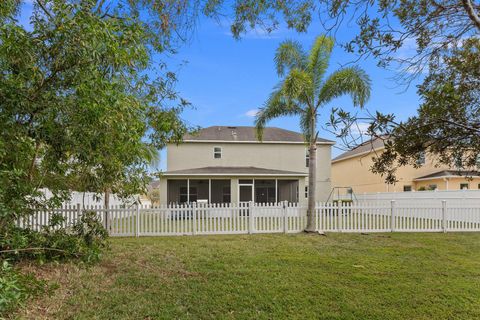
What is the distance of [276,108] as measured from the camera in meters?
12.8

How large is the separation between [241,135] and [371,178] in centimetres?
1136

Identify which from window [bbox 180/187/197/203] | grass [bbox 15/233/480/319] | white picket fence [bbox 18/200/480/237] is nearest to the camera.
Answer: grass [bbox 15/233/480/319]

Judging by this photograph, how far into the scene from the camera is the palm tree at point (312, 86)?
444 inches

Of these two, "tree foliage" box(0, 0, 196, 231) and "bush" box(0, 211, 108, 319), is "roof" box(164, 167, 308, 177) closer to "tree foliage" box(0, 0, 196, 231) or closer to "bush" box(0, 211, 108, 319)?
"bush" box(0, 211, 108, 319)

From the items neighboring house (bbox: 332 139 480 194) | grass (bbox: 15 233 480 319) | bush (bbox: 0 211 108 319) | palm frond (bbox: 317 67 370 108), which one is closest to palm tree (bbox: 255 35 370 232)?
palm frond (bbox: 317 67 370 108)

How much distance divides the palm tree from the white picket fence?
2.73 ft

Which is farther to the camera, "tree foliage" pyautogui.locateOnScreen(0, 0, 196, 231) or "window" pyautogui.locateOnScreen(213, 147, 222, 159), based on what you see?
A: "window" pyautogui.locateOnScreen(213, 147, 222, 159)

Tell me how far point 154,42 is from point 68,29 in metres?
2.72

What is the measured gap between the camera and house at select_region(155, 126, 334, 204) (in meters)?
20.1

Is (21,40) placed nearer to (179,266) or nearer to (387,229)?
(179,266)

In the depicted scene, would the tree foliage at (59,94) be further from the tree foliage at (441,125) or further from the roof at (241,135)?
the roof at (241,135)

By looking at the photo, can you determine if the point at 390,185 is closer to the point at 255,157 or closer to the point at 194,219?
the point at 255,157

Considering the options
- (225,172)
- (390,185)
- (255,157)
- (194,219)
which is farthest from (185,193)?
(390,185)

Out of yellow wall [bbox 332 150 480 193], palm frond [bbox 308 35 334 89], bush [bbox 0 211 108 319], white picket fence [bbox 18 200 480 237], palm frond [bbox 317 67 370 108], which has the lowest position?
white picket fence [bbox 18 200 480 237]
